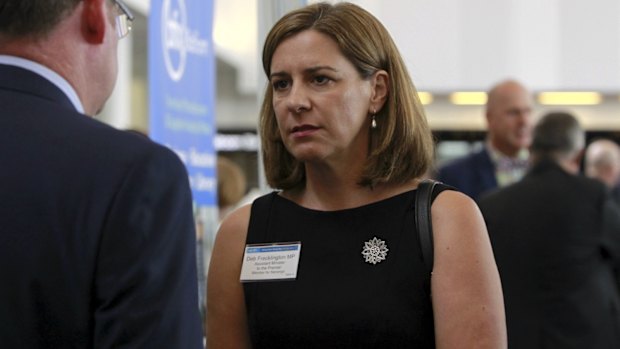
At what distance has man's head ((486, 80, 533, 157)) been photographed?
555cm

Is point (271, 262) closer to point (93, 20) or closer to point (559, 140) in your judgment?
point (93, 20)

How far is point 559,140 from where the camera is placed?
16.0ft

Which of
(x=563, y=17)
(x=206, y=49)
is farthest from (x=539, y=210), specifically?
A: (x=206, y=49)

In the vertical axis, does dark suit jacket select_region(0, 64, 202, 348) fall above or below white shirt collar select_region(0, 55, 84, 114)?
below

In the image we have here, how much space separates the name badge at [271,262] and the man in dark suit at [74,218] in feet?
2.86

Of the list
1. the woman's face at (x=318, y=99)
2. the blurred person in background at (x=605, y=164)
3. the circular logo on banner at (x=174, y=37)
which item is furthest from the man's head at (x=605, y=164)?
the woman's face at (x=318, y=99)

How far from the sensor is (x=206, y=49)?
4605 millimetres

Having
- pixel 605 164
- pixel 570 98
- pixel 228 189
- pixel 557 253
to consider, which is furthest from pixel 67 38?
pixel 570 98

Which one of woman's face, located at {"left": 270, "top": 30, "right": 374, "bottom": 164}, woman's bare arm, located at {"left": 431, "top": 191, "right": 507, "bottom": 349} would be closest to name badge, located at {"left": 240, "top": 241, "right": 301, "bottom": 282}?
woman's face, located at {"left": 270, "top": 30, "right": 374, "bottom": 164}

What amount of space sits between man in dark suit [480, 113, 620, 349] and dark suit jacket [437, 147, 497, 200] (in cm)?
42

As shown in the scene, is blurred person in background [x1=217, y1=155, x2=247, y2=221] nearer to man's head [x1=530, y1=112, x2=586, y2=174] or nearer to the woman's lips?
man's head [x1=530, y1=112, x2=586, y2=174]

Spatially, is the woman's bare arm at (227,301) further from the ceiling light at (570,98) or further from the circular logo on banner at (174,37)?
the ceiling light at (570,98)

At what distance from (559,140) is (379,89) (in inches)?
95.8

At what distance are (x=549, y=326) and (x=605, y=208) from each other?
55 centimetres
